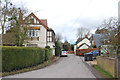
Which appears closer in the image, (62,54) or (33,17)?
(33,17)

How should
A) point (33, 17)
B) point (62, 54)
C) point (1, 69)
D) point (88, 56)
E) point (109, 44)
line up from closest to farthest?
point (1, 69)
point (109, 44)
point (88, 56)
point (33, 17)
point (62, 54)

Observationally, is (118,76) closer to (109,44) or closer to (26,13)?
(109,44)

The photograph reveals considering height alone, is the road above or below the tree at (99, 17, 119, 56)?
below

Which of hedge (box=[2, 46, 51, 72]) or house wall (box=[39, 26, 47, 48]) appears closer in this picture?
Answer: hedge (box=[2, 46, 51, 72])

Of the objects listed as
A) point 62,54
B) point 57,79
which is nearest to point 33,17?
point 62,54

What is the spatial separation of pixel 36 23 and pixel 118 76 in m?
24.2

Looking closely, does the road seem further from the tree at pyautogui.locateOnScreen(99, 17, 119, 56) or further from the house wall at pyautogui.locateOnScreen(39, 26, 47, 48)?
the house wall at pyautogui.locateOnScreen(39, 26, 47, 48)

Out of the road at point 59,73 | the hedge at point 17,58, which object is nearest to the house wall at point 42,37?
the hedge at point 17,58

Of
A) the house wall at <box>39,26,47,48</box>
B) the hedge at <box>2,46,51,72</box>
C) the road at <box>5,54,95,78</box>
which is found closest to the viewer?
the road at <box>5,54,95,78</box>

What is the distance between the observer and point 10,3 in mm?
19312

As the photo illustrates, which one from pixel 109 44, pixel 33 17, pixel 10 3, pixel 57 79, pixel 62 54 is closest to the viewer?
pixel 57 79

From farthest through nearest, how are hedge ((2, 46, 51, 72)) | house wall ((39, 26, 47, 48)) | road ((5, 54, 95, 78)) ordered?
house wall ((39, 26, 47, 48)), hedge ((2, 46, 51, 72)), road ((5, 54, 95, 78))

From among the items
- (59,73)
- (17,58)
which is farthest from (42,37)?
(59,73)

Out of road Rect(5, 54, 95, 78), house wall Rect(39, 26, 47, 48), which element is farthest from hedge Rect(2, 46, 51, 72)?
house wall Rect(39, 26, 47, 48)
